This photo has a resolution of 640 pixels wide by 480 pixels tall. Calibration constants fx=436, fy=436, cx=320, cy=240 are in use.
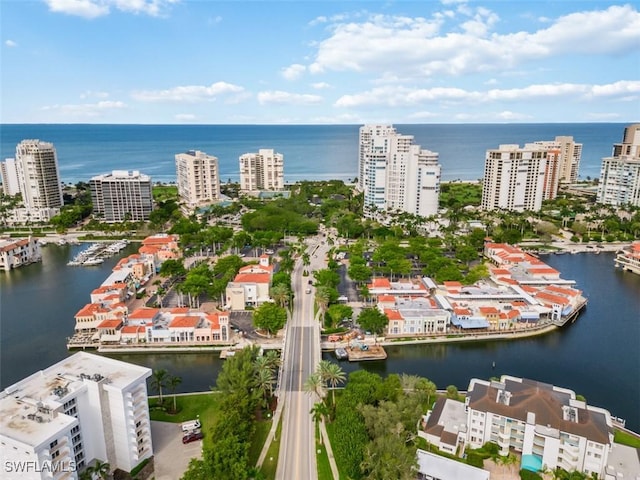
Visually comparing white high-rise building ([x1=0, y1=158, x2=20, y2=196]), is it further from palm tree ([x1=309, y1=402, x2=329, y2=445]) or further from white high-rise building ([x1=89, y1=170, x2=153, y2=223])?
palm tree ([x1=309, y1=402, x2=329, y2=445])

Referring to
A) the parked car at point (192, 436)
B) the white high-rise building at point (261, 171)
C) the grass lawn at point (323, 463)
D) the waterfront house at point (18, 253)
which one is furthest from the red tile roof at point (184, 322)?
the white high-rise building at point (261, 171)

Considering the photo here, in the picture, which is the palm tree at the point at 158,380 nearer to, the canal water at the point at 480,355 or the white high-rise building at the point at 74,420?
the canal water at the point at 480,355

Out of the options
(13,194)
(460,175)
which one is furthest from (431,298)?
(460,175)

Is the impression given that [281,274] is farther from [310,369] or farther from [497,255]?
[497,255]

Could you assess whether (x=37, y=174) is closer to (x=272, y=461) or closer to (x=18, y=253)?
(x=18, y=253)

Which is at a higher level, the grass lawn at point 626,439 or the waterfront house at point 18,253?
the waterfront house at point 18,253

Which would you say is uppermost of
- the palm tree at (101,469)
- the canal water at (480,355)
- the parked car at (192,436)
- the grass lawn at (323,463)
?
the palm tree at (101,469)
